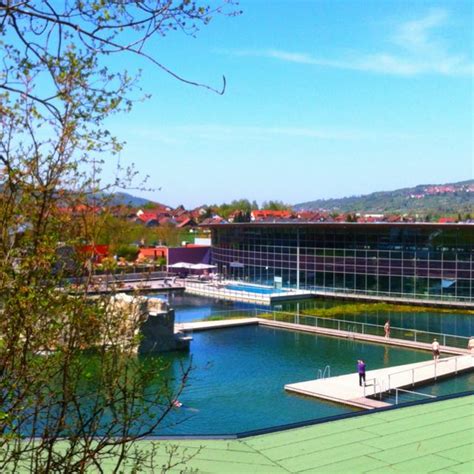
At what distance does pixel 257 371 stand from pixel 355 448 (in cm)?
1173

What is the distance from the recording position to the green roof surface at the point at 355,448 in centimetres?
623

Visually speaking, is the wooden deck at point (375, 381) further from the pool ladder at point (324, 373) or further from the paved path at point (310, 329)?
the paved path at point (310, 329)

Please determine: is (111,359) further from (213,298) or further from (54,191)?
(213,298)

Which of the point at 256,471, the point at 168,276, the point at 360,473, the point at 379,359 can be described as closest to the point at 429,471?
the point at 360,473

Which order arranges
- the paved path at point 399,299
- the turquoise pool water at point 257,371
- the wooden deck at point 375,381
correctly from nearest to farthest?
1. the turquoise pool water at point 257,371
2. the wooden deck at point 375,381
3. the paved path at point 399,299

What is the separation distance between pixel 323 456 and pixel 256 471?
744 millimetres

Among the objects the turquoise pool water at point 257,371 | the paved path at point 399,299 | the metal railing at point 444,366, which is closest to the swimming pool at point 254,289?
the paved path at point 399,299

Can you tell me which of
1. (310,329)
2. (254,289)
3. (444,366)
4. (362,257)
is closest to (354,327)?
(310,329)

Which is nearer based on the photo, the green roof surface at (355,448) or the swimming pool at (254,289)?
the green roof surface at (355,448)

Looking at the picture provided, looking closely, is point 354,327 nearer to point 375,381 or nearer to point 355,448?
point 375,381

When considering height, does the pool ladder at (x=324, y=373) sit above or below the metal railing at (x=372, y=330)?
below

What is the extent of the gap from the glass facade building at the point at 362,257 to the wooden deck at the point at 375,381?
15.0 meters

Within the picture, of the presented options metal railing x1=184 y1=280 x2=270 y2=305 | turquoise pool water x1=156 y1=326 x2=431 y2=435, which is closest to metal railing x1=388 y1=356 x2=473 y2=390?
turquoise pool water x1=156 y1=326 x2=431 y2=435

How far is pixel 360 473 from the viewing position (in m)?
6.05
